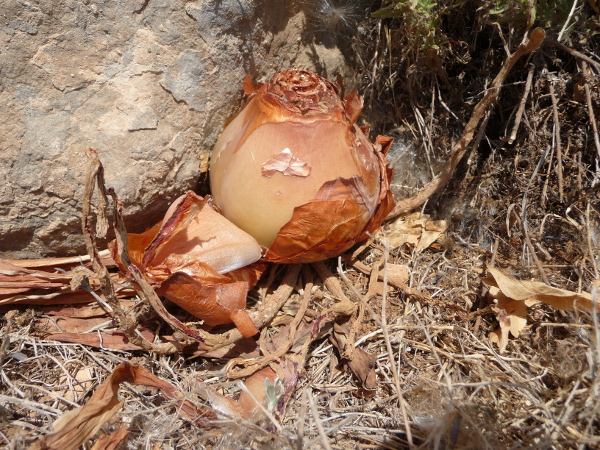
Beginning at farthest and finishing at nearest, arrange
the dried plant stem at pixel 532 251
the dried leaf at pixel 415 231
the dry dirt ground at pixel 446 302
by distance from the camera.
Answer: the dried leaf at pixel 415 231
the dried plant stem at pixel 532 251
the dry dirt ground at pixel 446 302

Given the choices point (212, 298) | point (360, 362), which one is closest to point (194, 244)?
point (212, 298)

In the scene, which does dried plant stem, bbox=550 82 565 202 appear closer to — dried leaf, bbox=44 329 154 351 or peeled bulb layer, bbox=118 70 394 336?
peeled bulb layer, bbox=118 70 394 336

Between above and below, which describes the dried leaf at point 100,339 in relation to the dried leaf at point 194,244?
below

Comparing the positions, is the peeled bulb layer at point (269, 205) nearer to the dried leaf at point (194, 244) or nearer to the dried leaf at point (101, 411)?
the dried leaf at point (194, 244)

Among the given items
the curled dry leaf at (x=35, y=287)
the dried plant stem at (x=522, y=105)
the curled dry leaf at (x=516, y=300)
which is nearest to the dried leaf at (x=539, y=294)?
the curled dry leaf at (x=516, y=300)

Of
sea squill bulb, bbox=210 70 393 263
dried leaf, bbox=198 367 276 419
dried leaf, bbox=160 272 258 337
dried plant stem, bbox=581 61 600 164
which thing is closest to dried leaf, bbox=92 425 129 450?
dried leaf, bbox=198 367 276 419
